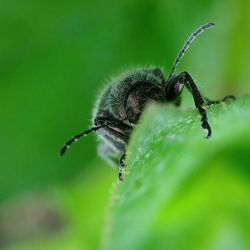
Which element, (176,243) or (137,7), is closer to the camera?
(176,243)

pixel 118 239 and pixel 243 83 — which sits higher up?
pixel 243 83

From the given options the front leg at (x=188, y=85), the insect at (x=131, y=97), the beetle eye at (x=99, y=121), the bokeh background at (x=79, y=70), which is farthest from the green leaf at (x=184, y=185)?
the bokeh background at (x=79, y=70)

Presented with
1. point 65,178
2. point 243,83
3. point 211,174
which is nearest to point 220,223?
point 211,174

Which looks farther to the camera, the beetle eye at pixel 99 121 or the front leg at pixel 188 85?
the beetle eye at pixel 99 121

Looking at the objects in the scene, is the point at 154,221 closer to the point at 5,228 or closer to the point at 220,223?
the point at 220,223

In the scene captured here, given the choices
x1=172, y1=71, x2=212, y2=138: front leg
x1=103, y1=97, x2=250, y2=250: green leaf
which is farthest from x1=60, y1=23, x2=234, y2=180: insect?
x1=103, y1=97, x2=250, y2=250: green leaf

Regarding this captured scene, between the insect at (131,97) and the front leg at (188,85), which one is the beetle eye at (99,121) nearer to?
the insect at (131,97)
